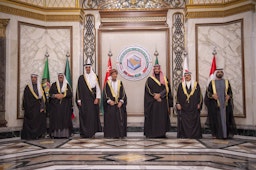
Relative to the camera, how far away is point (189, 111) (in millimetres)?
6492

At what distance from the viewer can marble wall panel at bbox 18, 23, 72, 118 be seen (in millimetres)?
7016

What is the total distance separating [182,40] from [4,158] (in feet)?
17.6

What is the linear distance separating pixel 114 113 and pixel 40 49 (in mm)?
2609

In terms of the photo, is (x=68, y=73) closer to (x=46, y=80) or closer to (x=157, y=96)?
(x=46, y=80)

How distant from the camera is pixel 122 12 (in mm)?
7973

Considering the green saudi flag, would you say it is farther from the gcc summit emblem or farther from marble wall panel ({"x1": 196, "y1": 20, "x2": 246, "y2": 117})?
marble wall panel ({"x1": 196, "y1": 20, "x2": 246, "y2": 117})

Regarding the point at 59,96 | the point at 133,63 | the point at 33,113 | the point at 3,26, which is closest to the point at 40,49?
the point at 3,26

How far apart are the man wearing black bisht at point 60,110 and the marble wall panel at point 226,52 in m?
3.26

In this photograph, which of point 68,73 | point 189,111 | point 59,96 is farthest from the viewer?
point 68,73

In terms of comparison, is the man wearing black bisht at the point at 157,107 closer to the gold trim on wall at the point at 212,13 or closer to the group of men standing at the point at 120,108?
the group of men standing at the point at 120,108

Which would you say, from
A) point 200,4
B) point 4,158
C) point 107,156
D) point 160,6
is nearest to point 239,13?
point 200,4

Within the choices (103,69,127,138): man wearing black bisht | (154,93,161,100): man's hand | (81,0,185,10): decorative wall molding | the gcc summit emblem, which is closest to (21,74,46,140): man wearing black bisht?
(103,69,127,138): man wearing black bisht

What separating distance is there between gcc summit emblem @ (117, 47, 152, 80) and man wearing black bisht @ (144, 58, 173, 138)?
114 centimetres

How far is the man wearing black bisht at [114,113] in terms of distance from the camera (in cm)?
649
